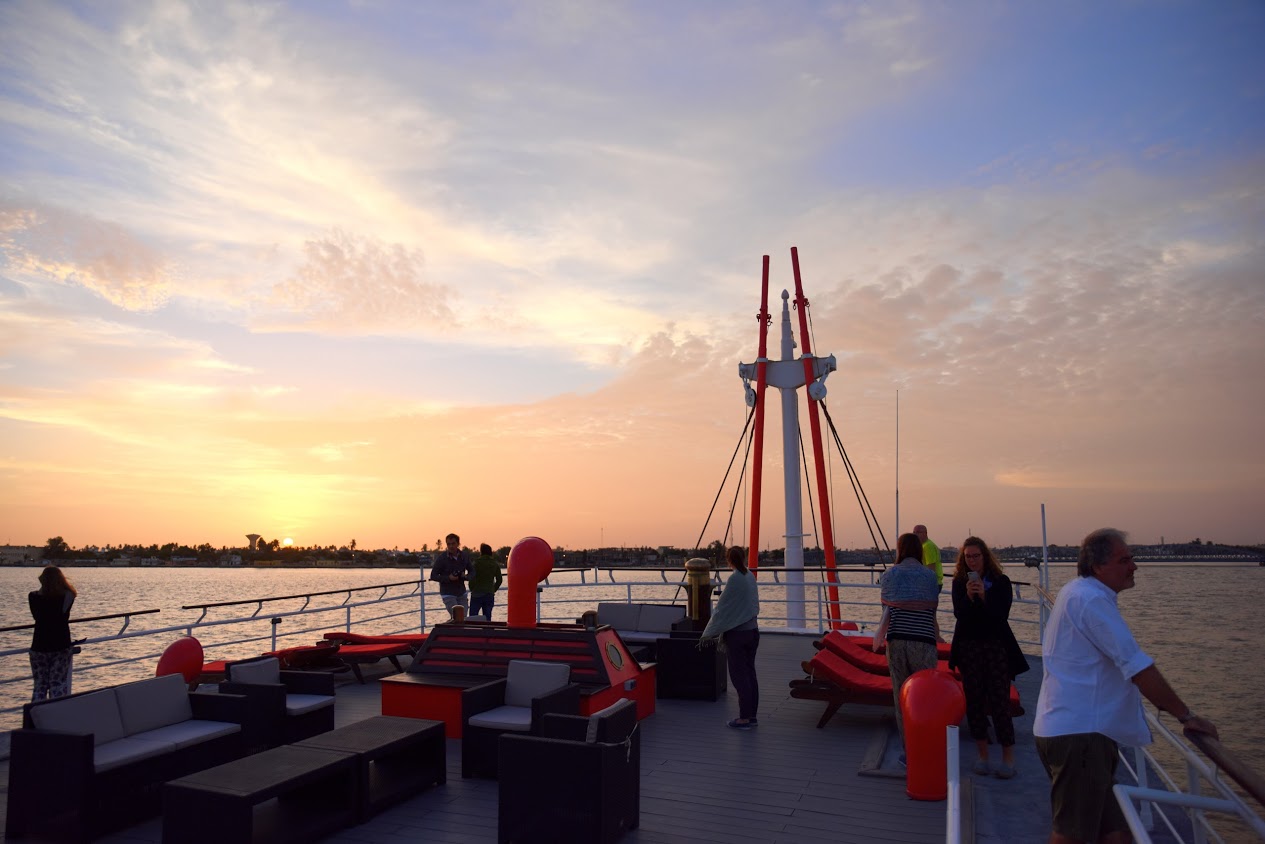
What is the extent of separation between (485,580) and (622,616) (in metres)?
A: 2.52

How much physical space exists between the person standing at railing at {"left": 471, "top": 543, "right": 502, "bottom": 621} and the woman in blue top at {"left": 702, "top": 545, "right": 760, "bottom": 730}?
211 inches

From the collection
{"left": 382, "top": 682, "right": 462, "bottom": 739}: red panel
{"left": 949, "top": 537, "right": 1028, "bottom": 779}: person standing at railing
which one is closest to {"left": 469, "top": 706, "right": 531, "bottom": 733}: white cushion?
{"left": 382, "top": 682, "right": 462, "bottom": 739}: red panel

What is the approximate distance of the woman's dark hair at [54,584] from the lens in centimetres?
686

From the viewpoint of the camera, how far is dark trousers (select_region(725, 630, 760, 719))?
23.8ft

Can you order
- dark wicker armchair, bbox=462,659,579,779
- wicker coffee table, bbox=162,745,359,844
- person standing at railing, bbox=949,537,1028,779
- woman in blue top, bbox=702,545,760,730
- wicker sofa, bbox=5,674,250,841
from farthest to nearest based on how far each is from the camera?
woman in blue top, bbox=702,545,760,730 → dark wicker armchair, bbox=462,659,579,779 → person standing at railing, bbox=949,537,1028,779 → wicker sofa, bbox=5,674,250,841 → wicker coffee table, bbox=162,745,359,844

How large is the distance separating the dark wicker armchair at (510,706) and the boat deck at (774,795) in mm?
194

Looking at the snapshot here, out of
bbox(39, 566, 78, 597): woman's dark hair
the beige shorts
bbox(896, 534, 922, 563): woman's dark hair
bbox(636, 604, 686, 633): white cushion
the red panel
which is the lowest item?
the red panel

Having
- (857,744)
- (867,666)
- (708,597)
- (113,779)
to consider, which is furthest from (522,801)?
(708,597)

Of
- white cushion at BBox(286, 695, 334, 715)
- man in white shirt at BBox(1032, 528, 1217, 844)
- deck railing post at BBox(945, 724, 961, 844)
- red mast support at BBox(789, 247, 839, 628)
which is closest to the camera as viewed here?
deck railing post at BBox(945, 724, 961, 844)

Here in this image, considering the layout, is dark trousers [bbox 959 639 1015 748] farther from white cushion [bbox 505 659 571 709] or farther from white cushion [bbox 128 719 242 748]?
white cushion [bbox 128 719 242 748]

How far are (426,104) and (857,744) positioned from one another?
30.6 feet

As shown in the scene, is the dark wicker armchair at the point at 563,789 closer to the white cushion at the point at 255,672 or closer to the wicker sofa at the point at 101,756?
the wicker sofa at the point at 101,756

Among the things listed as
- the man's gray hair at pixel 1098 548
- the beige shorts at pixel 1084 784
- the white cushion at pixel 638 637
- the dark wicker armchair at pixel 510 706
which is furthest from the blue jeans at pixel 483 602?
the man's gray hair at pixel 1098 548

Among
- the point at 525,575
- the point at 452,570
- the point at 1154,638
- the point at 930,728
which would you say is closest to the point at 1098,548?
the point at 930,728
